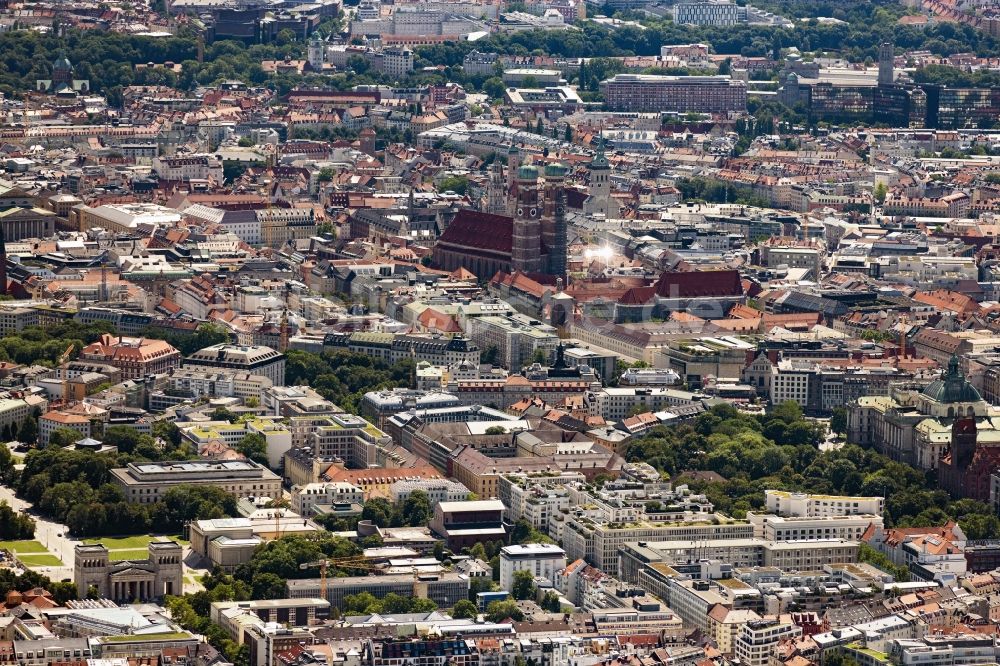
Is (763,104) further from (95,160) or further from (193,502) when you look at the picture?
(193,502)

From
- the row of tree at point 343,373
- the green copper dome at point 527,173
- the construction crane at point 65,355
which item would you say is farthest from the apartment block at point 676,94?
the construction crane at point 65,355

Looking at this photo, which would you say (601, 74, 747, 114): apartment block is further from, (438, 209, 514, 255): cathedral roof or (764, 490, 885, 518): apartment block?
(764, 490, 885, 518): apartment block

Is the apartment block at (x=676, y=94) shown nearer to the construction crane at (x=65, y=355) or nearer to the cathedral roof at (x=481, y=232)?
the cathedral roof at (x=481, y=232)

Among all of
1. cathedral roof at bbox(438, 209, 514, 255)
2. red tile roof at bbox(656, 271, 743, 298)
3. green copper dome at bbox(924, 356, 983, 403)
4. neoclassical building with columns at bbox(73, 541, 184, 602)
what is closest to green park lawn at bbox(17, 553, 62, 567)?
neoclassical building with columns at bbox(73, 541, 184, 602)

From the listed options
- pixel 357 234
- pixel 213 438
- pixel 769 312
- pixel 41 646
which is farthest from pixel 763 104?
pixel 41 646

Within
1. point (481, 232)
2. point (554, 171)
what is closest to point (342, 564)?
point (481, 232)

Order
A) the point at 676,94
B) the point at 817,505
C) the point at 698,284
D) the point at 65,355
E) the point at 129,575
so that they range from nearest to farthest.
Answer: the point at 129,575 < the point at 817,505 < the point at 65,355 < the point at 698,284 < the point at 676,94

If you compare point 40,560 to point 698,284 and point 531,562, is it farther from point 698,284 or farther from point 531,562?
point 698,284
